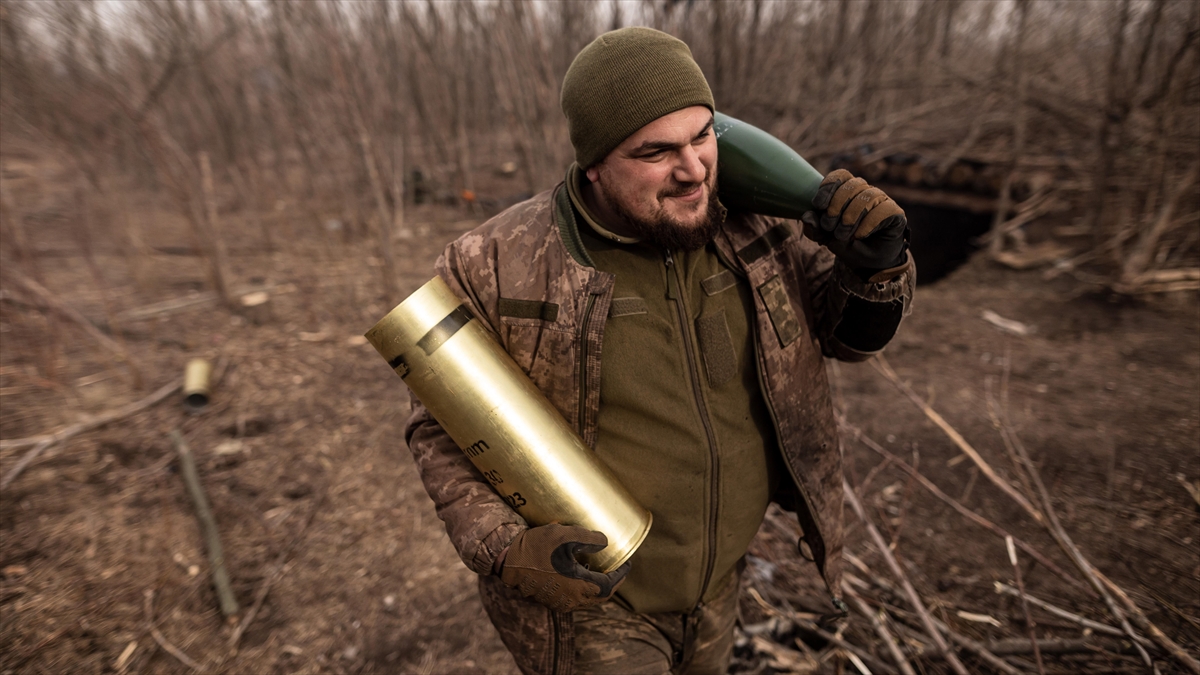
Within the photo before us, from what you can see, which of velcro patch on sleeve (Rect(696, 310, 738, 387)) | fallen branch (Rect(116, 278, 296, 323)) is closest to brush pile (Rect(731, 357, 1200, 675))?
velcro patch on sleeve (Rect(696, 310, 738, 387))

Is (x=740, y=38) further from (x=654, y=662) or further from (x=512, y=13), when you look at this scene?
(x=654, y=662)

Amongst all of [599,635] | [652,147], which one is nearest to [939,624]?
[599,635]

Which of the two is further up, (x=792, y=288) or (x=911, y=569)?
(x=792, y=288)

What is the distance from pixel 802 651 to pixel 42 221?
15191 mm

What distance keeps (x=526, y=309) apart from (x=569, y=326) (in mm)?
140

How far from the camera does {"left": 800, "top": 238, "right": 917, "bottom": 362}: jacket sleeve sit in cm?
166

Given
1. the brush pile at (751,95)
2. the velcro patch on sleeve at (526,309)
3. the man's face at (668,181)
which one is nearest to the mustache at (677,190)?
the man's face at (668,181)

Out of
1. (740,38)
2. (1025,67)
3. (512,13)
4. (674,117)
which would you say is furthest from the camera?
(1025,67)

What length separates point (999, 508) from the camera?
3.73 meters

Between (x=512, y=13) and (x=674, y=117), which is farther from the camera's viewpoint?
(x=512, y=13)

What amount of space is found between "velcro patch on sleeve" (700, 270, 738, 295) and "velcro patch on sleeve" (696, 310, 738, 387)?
7 cm

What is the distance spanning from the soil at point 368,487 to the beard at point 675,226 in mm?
1921

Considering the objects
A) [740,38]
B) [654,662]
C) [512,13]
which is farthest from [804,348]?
[740,38]

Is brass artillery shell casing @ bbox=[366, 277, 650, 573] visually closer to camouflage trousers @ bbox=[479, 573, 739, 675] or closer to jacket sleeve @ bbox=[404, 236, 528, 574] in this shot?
jacket sleeve @ bbox=[404, 236, 528, 574]
